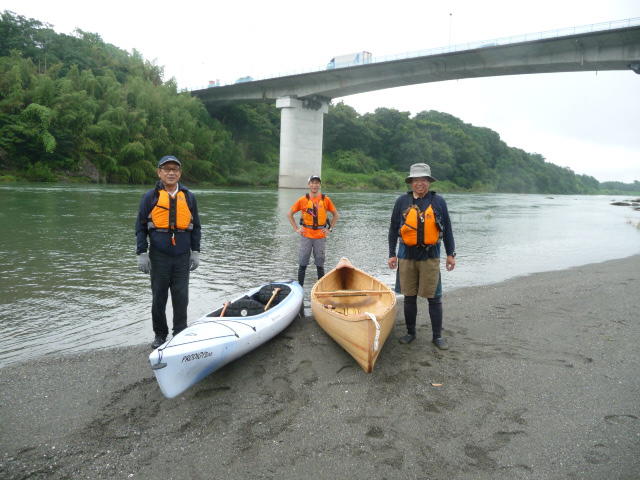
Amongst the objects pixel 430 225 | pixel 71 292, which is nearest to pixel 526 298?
pixel 430 225

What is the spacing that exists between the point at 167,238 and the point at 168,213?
0.80 ft

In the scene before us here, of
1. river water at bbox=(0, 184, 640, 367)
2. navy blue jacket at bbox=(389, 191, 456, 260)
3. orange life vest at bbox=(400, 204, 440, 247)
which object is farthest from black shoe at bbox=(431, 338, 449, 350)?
river water at bbox=(0, 184, 640, 367)

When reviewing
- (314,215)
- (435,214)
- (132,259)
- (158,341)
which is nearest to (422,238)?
(435,214)

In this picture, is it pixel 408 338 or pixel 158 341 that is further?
pixel 408 338

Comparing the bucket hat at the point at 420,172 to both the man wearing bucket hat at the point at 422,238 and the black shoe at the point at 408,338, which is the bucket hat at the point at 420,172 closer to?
the man wearing bucket hat at the point at 422,238

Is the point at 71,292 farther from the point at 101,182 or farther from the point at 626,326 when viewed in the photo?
the point at 101,182

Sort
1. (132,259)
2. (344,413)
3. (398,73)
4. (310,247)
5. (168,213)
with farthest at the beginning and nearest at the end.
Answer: (398,73)
(132,259)
(310,247)
(168,213)
(344,413)

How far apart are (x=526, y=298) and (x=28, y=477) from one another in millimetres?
6503

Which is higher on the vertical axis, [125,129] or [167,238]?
[125,129]

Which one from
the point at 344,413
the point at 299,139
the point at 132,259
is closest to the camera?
the point at 344,413

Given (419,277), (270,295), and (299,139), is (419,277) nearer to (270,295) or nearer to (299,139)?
(270,295)

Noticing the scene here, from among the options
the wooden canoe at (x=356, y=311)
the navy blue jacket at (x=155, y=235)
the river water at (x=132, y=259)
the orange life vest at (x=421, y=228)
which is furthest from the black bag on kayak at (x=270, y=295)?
the orange life vest at (x=421, y=228)

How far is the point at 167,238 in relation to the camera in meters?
4.25

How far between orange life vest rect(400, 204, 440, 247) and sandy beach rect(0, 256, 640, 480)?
3.79 feet
